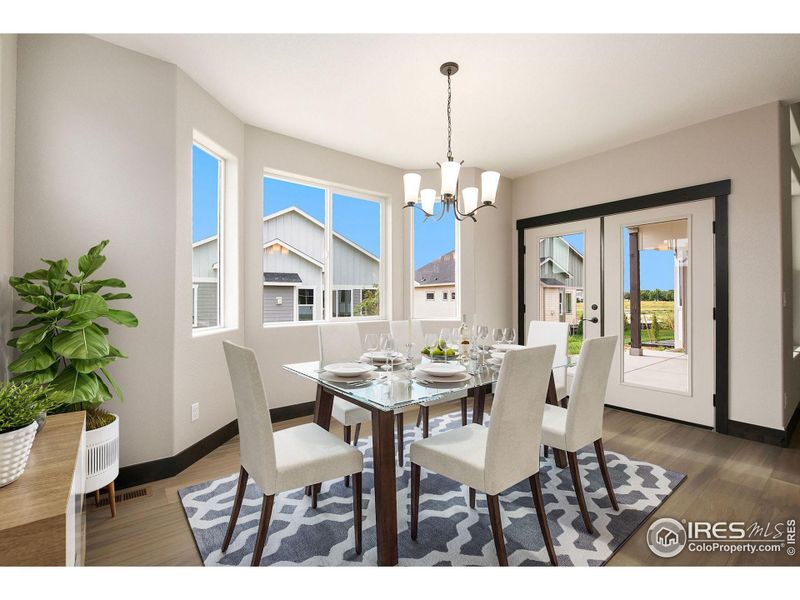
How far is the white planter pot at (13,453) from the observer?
3.35 ft

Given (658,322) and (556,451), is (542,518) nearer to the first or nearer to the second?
(556,451)

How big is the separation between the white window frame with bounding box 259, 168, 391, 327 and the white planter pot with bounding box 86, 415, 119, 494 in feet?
5.32

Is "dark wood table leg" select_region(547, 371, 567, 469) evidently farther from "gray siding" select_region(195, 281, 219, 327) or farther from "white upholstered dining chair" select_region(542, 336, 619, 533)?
"gray siding" select_region(195, 281, 219, 327)

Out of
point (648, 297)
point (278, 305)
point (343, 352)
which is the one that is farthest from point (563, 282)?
point (278, 305)

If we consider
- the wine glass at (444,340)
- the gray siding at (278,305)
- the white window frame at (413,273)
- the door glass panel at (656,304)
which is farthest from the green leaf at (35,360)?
the door glass panel at (656,304)

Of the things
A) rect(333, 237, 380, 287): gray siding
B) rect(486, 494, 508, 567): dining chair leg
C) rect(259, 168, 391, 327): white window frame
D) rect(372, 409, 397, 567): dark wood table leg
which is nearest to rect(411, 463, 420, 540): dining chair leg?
rect(372, 409, 397, 567): dark wood table leg

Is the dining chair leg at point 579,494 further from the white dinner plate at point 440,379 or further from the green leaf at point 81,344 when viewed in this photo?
the green leaf at point 81,344

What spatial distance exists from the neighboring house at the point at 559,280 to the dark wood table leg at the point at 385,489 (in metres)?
3.41

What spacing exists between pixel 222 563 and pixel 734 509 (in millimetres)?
2629

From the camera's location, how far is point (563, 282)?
4418 millimetres

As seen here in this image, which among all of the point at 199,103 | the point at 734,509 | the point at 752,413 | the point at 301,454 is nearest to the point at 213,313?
the point at 199,103

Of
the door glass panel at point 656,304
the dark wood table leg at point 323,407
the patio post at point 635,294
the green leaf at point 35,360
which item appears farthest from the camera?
the patio post at point 635,294

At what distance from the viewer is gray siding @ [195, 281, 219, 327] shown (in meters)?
3.04
